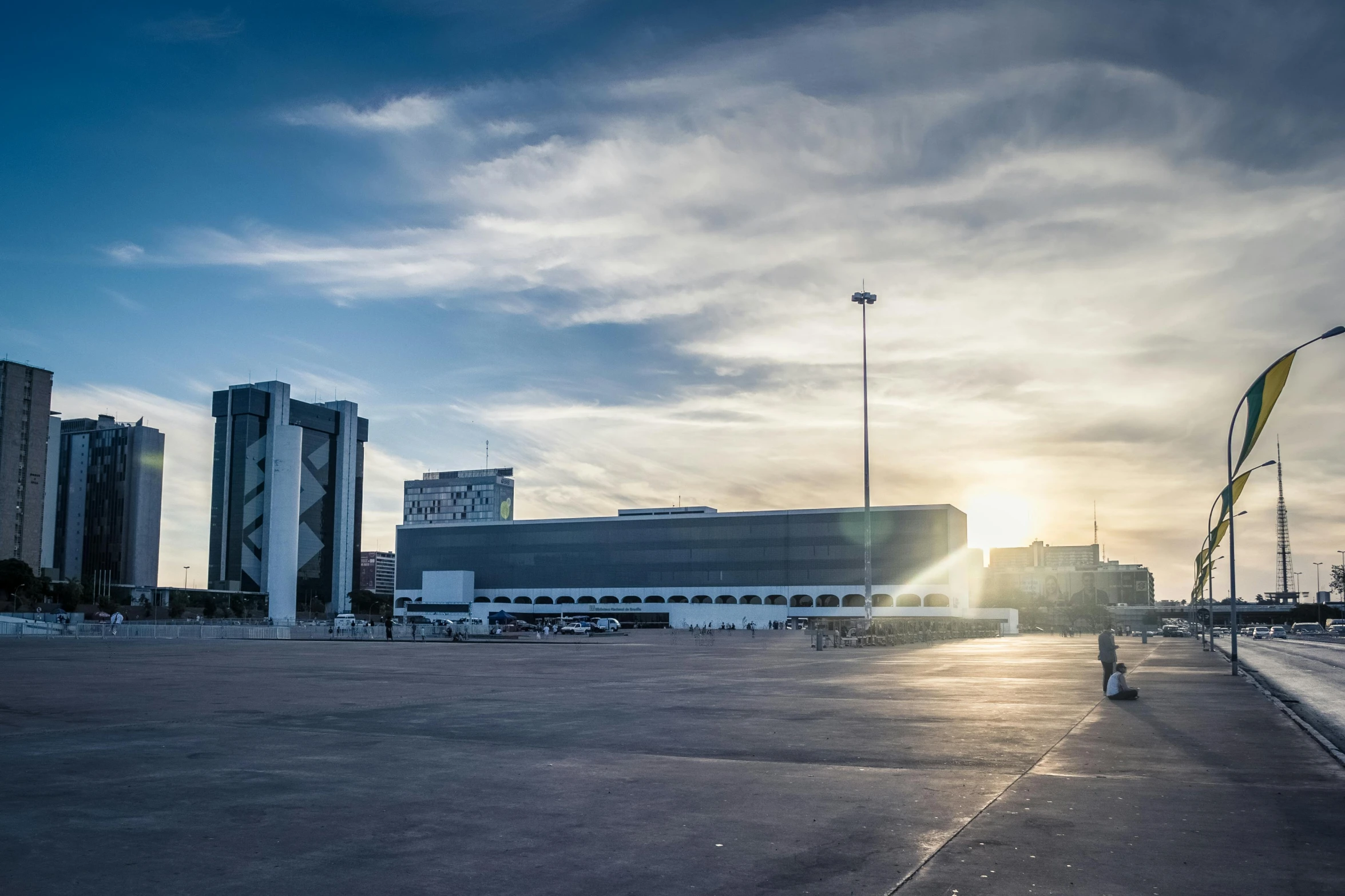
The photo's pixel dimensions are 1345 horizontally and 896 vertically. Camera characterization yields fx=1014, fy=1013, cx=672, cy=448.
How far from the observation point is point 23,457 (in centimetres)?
17512

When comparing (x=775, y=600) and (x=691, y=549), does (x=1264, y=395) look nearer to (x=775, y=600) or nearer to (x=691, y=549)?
(x=775, y=600)

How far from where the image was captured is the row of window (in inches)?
5408

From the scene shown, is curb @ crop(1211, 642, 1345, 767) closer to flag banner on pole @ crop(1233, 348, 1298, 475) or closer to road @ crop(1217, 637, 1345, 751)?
road @ crop(1217, 637, 1345, 751)

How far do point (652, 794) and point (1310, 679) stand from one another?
111 feet

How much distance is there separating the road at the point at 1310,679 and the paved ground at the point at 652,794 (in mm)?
1313

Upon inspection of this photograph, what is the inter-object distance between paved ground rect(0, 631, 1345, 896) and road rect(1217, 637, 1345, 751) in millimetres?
1313

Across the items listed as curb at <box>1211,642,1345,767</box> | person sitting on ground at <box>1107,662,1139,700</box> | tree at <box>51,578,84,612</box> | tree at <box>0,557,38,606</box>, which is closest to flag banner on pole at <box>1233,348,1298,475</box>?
curb at <box>1211,642,1345,767</box>

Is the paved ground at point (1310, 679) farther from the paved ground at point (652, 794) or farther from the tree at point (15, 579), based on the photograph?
the tree at point (15, 579)

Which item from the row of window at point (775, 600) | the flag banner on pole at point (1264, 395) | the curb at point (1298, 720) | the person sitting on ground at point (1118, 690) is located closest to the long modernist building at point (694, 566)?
the row of window at point (775, 600)

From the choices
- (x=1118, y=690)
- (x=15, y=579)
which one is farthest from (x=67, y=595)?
(x=1118, y=690)

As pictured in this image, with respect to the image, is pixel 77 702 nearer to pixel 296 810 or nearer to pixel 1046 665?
pixel 296 810

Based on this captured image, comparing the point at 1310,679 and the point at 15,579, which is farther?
the point at 15,579

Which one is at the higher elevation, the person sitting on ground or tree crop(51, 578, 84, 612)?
the person sitting on ground

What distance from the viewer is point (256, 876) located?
723cm
